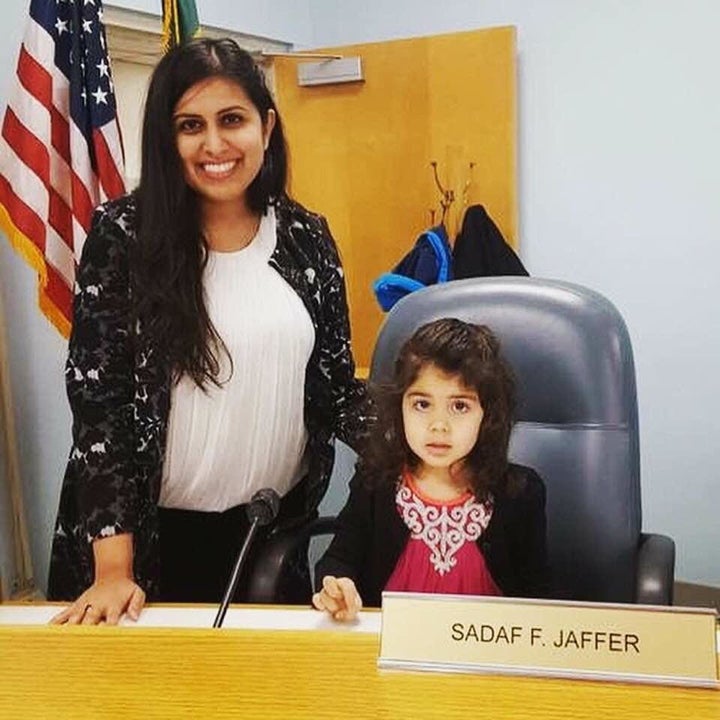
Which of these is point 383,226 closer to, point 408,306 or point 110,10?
point 110,10

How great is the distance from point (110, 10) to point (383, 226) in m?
1.14

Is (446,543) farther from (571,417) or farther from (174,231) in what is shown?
(174,231)

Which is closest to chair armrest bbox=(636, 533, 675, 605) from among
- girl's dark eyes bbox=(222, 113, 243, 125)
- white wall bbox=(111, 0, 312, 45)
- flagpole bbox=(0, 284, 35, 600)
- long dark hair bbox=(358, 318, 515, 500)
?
long dark hair bbox=(358, 318, 515, 500)

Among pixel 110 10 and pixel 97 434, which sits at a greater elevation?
pixel 110 10

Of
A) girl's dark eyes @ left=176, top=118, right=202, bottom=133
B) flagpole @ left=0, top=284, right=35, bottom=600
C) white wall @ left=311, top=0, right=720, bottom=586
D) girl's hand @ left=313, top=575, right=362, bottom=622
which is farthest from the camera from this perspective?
white wall @ left=311, top=0, right=720, bottom=586

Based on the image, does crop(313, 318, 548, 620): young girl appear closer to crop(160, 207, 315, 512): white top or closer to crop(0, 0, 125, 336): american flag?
crop(160, 207, 315, 512): white top

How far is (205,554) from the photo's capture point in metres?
1.29

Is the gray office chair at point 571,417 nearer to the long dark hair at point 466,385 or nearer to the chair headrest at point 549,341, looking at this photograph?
the chair headrest at point 549,341

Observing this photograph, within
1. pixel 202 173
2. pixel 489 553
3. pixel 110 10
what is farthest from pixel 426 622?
pixel 110 10

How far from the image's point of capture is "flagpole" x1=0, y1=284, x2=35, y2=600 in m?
2.11

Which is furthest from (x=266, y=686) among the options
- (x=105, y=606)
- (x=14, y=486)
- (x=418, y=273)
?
(x=14, y=486)

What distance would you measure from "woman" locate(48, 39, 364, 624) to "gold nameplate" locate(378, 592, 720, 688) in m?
0.41

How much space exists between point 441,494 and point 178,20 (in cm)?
138

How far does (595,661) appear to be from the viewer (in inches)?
29.8
